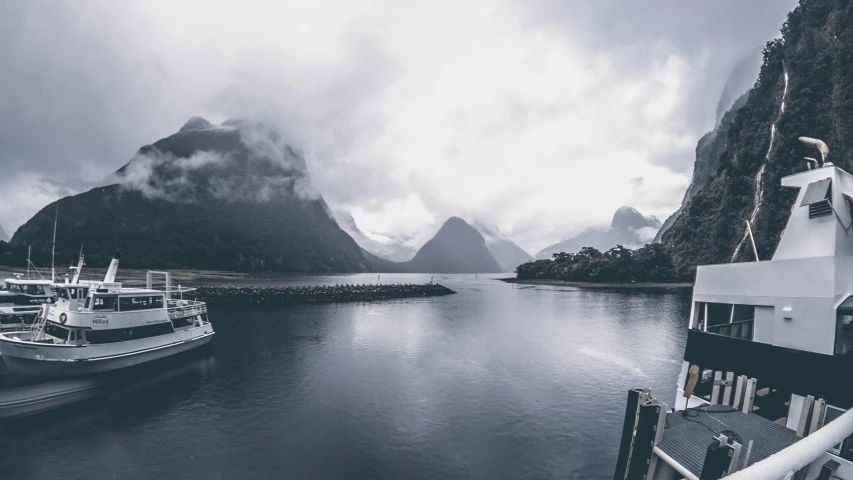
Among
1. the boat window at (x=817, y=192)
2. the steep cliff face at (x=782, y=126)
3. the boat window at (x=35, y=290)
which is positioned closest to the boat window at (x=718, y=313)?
the boat window at (x=817, y=192)

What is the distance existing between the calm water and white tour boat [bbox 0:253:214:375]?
271cm

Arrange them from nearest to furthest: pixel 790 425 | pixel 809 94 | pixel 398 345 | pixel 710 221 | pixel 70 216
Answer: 1. pixel 790 425
2. pixel 398 345
3. pixel 809 94
4. pixel 710 221
5. pixel 70 216

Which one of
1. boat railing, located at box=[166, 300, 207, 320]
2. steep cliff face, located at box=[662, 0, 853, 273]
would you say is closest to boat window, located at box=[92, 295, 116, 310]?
boat railing, located at box=[166, 300, 207, 320]

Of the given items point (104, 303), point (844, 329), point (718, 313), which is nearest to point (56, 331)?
point (104, 303)

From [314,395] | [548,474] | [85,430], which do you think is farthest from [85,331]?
[548,474]

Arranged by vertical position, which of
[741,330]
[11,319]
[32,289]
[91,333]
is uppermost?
[741,330]

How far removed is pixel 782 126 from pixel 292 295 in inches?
5381

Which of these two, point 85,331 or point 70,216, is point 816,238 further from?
point 70,216

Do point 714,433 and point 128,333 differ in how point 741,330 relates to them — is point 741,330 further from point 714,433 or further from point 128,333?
point 128,333

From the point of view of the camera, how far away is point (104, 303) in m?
29.4

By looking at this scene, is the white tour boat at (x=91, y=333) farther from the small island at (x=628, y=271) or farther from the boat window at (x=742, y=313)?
the small island at (x=628, y=271)

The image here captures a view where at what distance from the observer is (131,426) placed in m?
22.5

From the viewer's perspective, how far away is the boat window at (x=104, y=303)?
94.9 ft

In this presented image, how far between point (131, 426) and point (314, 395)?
11340 millimetres
